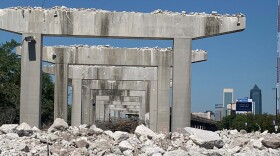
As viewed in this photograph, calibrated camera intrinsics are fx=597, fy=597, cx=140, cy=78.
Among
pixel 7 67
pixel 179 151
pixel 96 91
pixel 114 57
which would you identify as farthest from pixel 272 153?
pixel 96 91

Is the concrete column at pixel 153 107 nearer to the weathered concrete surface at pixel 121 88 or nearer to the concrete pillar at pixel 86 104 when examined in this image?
the weathered concrete surface at pixel 121 88

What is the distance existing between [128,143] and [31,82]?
11742 mm

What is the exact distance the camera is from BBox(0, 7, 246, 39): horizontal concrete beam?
25875mm

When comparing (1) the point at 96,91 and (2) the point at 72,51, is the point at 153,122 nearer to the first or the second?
(2) the point at 72,51

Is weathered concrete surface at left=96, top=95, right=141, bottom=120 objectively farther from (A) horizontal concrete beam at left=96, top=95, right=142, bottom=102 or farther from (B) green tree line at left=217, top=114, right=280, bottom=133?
(B) green tree line at left=217, top=114, right=280, bottom=133

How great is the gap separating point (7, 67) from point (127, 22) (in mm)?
21645

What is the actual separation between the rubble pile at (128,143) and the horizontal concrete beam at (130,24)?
33.8 feet

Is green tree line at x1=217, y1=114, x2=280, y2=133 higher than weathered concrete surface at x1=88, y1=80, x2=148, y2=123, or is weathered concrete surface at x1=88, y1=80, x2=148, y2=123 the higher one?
weathered concrete surface at x1=88, y1=80, x2=148, y2=123

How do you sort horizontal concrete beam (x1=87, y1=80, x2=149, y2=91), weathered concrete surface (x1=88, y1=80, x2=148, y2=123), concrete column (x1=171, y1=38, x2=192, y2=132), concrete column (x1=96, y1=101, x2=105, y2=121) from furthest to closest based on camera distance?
1. concrete column (x1=96, y1=101, x2=105, y2=121)
2. weathered concrete surface (x1=88, y1=80, x2=148, y2=123)
3. horizontal concrete beam (x1=87, y1=80, x2=149, y2=91)
4. concrete column (x1=171, y1=38, x2=192, y2=132)

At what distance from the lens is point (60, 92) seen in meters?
35.5

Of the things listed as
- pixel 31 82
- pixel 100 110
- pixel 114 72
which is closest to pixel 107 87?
pixel 114 72

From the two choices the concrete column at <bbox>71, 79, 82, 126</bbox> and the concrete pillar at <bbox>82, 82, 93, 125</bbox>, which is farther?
the concrete pillar at <bbox>82, 82, 93, 125</bbox>

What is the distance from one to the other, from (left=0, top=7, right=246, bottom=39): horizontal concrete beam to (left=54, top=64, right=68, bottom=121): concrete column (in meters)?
9.75

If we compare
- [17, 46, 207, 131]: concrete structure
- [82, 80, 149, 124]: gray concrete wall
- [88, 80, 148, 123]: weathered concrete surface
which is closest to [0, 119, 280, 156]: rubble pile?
[17, 46, 207, 131]: concrete structure
